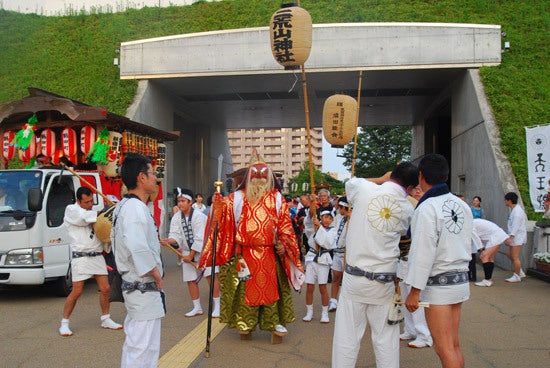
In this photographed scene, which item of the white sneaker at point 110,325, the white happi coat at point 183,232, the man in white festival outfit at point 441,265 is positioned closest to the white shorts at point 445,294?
the man in white festival outfit at point 441,265

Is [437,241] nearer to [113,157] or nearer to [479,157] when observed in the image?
[113,157]

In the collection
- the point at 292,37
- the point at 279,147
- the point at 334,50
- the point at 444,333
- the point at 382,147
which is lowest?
the point at 444,333

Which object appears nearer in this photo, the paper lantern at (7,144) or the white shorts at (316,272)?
the white shorts at (316,272)

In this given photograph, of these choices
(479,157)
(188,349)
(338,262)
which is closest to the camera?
(188,349)

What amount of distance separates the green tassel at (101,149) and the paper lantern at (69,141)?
1.28ft

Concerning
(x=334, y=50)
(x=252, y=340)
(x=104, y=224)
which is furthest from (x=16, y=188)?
(x=334, y=50)

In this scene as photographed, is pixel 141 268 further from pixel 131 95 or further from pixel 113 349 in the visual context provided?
pixel 131 95

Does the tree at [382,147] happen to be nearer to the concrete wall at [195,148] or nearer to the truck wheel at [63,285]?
the concrete wall at [195,148]

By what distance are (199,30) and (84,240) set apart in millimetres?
15604

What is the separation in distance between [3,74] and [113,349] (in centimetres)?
1949

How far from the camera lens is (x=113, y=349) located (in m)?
5.90

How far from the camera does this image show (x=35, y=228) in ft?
27.4

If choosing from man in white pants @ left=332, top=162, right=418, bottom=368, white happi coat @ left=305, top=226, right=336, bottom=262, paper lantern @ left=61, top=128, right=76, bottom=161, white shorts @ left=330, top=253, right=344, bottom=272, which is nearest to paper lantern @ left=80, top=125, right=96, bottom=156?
paper lantern @ left=61, top=128, right=76, bottom=161

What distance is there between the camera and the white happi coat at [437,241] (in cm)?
387
